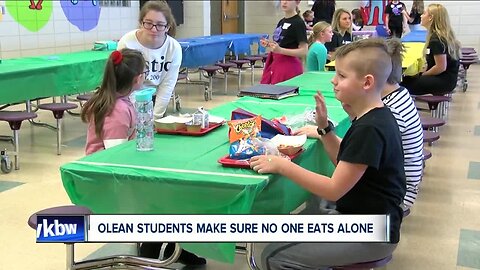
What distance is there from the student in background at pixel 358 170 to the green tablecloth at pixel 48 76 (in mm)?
3318

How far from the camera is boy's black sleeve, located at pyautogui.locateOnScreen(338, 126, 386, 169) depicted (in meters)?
1.77

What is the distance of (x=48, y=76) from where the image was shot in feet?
16.7

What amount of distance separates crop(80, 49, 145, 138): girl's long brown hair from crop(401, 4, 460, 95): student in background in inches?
137

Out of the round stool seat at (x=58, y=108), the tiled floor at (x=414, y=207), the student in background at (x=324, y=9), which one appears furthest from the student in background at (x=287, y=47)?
the student in background at (x=324, y=9)

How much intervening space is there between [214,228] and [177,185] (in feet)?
0.75

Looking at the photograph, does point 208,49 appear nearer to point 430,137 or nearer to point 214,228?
point 430,137

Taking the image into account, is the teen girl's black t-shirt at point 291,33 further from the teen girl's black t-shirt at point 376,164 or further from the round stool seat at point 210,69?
the round stool seat at point 210,69

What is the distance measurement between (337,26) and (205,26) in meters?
5.80

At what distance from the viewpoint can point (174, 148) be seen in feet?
7.33

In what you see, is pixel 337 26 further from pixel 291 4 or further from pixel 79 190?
pixel 79 190

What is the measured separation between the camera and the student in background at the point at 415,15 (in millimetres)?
10266

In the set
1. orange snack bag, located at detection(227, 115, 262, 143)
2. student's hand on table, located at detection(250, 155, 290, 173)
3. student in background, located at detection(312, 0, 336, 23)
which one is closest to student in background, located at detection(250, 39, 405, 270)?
student's hand on table, located at detection(250, 155, 290, 173)

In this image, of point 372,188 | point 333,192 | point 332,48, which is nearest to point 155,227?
point 333,192

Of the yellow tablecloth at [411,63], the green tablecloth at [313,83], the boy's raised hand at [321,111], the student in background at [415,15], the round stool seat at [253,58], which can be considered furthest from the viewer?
the student in background at [415,15]
